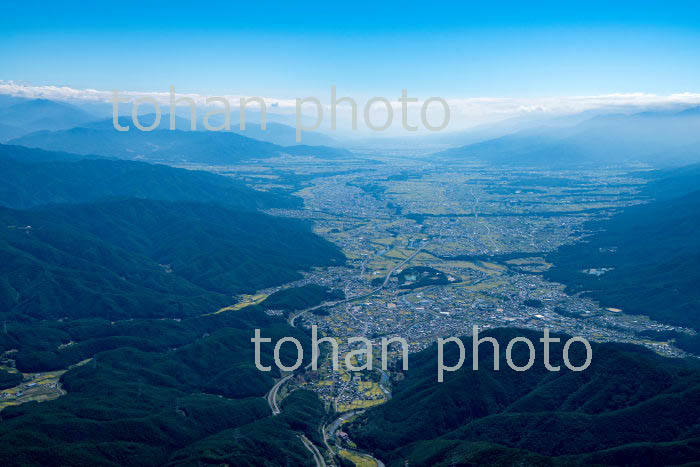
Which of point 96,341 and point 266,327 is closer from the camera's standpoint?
point 96,341

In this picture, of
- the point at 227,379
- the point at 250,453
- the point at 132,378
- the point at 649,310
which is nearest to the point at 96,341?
the point at 132,378

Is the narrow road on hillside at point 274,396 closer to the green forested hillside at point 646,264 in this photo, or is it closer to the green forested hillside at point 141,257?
the green forested hillside at point 141,257

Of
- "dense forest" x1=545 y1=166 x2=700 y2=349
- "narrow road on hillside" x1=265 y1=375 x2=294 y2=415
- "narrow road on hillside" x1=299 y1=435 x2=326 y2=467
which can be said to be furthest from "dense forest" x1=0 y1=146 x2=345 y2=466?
"dense forest" x1=545 y1=166 x2=700 y2=349

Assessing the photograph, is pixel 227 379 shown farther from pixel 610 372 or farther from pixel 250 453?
pixel 610 372

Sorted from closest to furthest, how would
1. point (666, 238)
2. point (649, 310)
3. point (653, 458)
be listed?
point (653, 458) < point (649, 310) < point (666, 238)

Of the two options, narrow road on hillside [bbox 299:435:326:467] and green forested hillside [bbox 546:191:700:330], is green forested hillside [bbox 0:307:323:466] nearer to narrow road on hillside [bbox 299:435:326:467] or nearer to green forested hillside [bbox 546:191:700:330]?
narrow road on hillside [bbox 299:435:326:467]

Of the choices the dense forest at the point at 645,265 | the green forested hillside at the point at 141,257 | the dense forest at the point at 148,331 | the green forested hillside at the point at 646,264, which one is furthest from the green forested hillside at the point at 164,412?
the green forested hillside at the point at 646,264

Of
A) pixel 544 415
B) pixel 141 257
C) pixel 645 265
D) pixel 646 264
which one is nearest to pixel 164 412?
pixel 544 415
